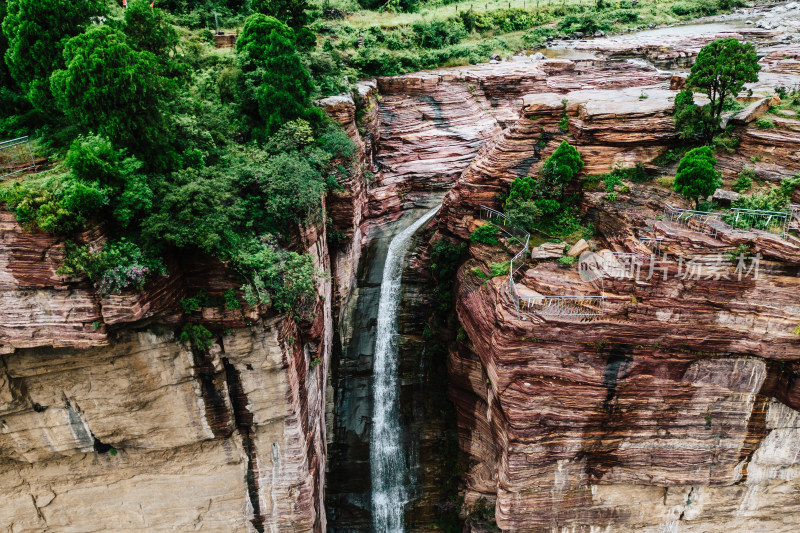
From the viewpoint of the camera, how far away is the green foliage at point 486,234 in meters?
21.2

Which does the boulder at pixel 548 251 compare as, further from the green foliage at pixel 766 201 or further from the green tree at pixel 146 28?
the green tree at pixel 146 28

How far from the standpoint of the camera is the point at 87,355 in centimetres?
1622

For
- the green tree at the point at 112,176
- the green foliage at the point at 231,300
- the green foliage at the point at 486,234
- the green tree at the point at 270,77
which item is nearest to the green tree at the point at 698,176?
the green foliage at the point at 486,234

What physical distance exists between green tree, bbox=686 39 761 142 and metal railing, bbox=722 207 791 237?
4.08 meters

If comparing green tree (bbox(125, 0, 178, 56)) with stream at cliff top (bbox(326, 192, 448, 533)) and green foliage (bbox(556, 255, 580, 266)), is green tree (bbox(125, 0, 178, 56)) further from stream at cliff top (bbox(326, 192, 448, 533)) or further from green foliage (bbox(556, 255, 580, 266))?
green foliage (bbox(556, 255, 580, 266))

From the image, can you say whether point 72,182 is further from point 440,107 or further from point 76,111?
point 440,107

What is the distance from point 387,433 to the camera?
2391 cm

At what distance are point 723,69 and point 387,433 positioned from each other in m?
18.7

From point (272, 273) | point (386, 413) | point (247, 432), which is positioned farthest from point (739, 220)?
point (247, 432)

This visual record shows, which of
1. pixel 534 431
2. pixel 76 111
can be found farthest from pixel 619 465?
pixel 76 111

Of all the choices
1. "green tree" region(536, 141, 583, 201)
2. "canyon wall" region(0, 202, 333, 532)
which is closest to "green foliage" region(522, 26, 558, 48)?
"green tree" region(536, 141, 583, 201)

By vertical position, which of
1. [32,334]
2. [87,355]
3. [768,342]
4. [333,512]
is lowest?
[333,512]

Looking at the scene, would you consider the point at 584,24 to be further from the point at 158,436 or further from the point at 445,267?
the point at 158,436

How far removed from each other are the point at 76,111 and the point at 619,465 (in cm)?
1997
